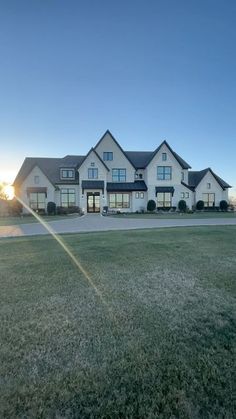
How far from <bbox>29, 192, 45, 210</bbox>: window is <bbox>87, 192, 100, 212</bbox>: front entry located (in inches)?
256

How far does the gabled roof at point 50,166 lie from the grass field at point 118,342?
3063cm

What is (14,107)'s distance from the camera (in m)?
19.5

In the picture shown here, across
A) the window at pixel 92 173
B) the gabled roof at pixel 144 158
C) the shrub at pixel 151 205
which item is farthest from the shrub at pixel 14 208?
the gabled roof at pixel 144 158

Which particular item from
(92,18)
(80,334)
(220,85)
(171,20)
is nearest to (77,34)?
(92,18)

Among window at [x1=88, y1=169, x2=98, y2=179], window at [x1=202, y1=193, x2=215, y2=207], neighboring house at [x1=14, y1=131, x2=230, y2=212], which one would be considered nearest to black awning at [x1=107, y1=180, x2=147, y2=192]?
neighboring house at [x1=14, y1=131, x2=230, y2=212]

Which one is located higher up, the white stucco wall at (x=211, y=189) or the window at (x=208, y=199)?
the white stucco wall at (x=211, y=189)

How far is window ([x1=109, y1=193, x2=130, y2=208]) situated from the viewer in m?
36.5

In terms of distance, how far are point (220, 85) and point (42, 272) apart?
67.8ft

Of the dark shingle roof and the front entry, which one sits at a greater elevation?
the dark shingle roof

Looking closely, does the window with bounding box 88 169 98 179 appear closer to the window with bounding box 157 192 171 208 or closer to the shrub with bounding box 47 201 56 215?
the shrub with bounding box 47 201 56 215

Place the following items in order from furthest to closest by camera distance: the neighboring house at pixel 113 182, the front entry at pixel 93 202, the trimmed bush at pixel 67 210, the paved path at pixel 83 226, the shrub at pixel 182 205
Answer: the shrub at pixel 182 205
the front entry at pixel 93 202
the neighboring house at pixel 113 182
the trimmed bush at pixel 67 210
the paved path at pixel 83 226

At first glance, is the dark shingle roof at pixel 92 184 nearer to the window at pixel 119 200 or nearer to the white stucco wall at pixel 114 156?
the white stucco wall at pixel 114 156

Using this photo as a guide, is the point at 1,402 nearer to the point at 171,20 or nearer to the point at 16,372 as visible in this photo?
the point at 16,372

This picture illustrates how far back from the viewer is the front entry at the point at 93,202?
35562mm
